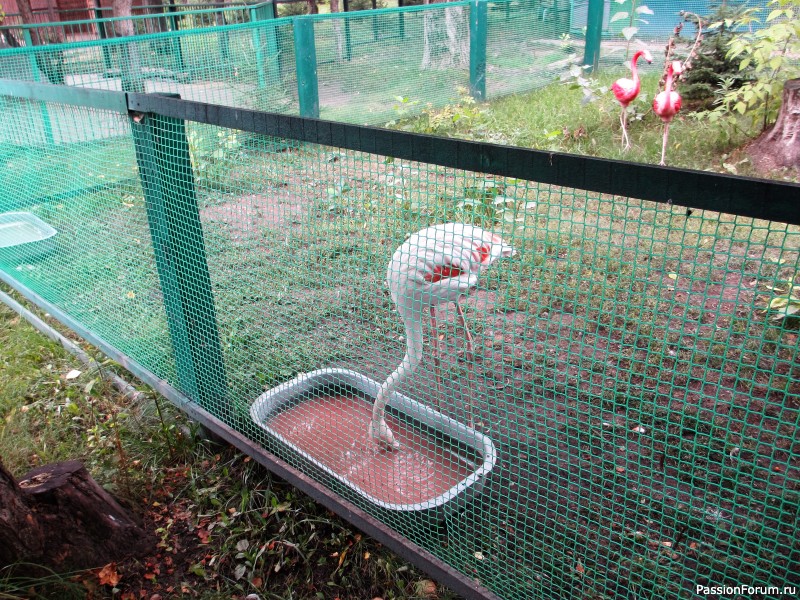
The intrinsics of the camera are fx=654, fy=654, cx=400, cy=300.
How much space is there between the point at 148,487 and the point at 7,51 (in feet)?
14.6

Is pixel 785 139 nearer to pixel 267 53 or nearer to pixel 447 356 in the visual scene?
pixel 447 356

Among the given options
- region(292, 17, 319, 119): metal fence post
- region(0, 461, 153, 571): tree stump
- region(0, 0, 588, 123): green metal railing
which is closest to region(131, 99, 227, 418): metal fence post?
region(0, 461, 153, 571): tree stump

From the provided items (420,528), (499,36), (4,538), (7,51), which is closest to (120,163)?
(4,538)

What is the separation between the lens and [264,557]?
2.21 m

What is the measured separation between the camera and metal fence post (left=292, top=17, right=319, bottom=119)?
266 inches

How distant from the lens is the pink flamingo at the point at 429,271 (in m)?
1.99

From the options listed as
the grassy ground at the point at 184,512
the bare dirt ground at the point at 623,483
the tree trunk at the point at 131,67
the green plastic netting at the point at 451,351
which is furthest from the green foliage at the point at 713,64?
the grassy ground at the point at 184,512

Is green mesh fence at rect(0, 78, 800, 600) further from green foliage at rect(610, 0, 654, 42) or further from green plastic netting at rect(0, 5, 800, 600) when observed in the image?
green foliage at rect(610, 0, 654, 42)

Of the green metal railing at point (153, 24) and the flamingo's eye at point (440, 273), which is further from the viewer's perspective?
the green metal railing at point (153, 24)

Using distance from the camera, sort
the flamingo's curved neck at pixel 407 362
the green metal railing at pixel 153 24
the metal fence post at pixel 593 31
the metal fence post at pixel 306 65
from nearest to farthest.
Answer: the flamingo's curved neck at pixel 407 362
the metal fence post at pixel 306 65
the metal fence post at pixel 593 31
the green metal railing at pixel 153 24

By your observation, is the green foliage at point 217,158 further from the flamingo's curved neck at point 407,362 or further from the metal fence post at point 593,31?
the metal fence post at point 593,31

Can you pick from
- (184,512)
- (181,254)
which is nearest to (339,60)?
(181,254)

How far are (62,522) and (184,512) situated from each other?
0.47 metres

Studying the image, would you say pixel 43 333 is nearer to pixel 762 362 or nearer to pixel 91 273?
pixel 91 273
